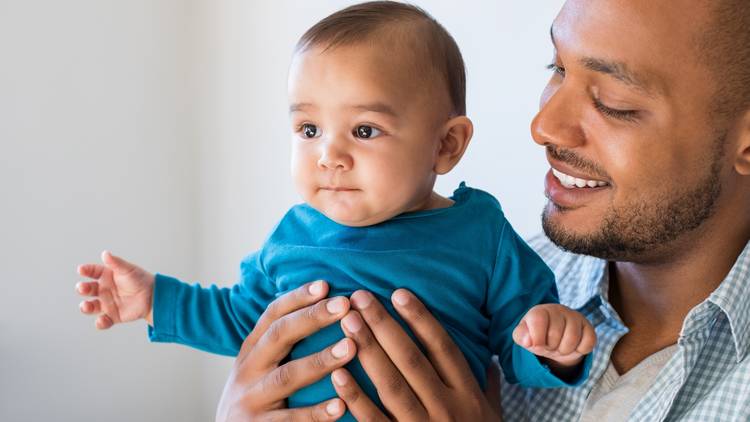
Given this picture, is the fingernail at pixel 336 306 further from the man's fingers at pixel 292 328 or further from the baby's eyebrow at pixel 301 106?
the baby's eyebrow at pixel 301 106

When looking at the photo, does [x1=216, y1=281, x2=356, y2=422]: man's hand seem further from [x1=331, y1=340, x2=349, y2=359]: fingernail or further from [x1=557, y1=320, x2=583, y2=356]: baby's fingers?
[x1=557, y1=320, x2=583, y2=356]: baby's fingers

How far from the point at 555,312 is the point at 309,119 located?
1.65ft

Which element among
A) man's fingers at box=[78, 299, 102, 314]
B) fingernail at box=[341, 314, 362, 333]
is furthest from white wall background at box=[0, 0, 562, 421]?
man's fingers at box=[78, 299, 102, 314]

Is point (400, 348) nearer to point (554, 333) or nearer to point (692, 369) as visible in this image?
point (554, 333)

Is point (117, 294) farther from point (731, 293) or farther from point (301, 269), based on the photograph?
point (731, 293)

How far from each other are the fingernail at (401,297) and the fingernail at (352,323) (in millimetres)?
71

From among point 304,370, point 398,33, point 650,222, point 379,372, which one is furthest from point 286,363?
point 650,222

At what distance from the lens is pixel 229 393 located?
156 centimetres

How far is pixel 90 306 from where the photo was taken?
159cm

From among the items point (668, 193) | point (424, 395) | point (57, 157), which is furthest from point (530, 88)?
point (57, 157)

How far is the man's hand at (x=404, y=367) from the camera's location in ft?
4.53

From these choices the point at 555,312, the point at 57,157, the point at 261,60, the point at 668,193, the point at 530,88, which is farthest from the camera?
the point at 261,60

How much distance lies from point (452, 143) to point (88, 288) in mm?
718

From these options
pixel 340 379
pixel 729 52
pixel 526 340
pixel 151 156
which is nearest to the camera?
pixel 526 340
